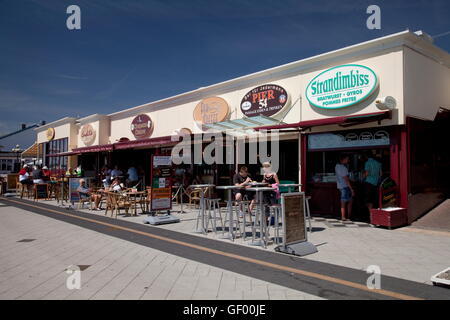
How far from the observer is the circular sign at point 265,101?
1116 cm

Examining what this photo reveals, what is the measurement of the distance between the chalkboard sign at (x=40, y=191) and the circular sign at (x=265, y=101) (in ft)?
33.5

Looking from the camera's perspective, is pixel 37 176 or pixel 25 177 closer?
pixel 37 176

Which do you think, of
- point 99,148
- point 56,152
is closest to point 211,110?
point 99,148

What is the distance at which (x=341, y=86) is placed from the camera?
30.9ft

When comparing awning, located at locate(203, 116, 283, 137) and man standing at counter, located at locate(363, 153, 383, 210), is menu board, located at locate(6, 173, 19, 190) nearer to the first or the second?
awning, located at locate(203, 116, 283, 137)

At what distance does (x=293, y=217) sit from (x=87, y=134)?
19.4 metres

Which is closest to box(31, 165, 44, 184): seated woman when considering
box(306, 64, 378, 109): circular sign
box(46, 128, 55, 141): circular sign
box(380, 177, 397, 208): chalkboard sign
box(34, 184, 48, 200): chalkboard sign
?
box(34, 184, 48, 200): chalkboard sign

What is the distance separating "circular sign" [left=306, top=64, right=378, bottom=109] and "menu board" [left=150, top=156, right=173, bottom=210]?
4.76 m

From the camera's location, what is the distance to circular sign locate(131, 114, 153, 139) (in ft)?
57.0

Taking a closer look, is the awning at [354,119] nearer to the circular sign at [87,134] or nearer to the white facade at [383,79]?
the white facade at [383,79]

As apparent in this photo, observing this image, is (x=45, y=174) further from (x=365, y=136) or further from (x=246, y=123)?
(x=365, y=136)

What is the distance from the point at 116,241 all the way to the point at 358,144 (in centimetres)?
650
